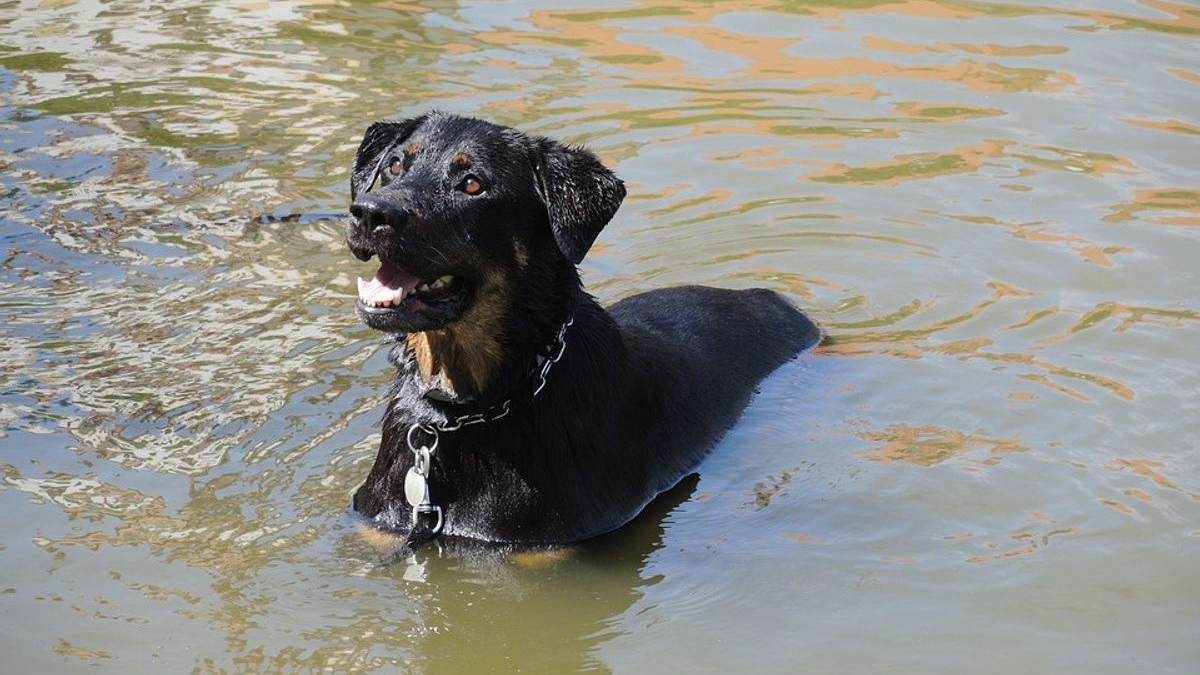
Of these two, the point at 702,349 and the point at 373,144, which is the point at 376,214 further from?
the point at 702,349

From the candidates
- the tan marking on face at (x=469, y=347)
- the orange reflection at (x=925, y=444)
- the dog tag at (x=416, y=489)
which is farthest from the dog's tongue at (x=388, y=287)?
the orange reflection at (x=925, y=444)

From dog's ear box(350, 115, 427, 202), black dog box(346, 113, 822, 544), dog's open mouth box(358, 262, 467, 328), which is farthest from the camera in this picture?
dog's ear box(350, 115, 427, 202)

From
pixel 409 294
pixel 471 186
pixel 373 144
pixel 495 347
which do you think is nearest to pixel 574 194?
pixel 471 186

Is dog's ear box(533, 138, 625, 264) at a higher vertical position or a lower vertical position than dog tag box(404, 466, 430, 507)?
higher

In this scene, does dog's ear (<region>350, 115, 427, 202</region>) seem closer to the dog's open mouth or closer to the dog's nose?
the dog's open mouth

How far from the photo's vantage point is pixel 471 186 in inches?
242

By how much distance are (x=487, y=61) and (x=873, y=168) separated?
12.7ft

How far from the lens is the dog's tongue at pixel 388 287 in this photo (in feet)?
19.5

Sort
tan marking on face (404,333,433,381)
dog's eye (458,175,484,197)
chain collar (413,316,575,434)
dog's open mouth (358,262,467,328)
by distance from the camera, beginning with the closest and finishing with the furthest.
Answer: dog's open mouth (358,262,467,328) → dog's eye (458,175,484,197) → tan marking on face (404,333,433,381) → chain collar (413,316,575,434)

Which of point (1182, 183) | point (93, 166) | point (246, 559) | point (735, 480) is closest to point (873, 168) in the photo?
point (1182, 183)

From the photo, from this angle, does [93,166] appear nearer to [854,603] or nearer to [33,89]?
[33,89]

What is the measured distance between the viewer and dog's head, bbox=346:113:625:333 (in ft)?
19.2

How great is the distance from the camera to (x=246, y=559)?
6133mm

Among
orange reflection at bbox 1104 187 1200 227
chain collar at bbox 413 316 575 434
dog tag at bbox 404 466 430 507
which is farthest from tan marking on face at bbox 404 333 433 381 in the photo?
orange reflection at bbox 1104 187 1200 227
